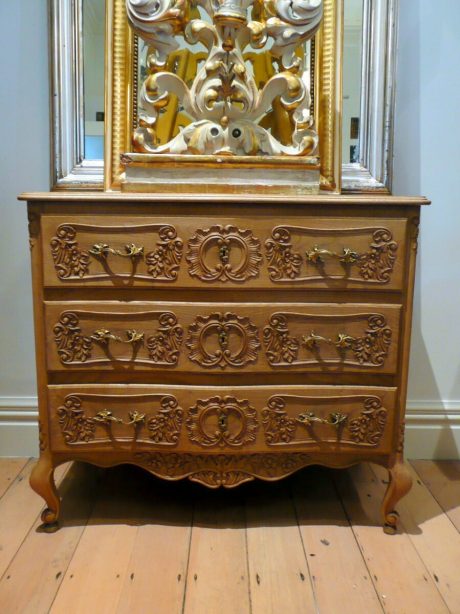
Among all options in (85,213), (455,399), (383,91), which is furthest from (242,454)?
(383,91)

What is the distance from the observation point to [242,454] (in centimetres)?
155

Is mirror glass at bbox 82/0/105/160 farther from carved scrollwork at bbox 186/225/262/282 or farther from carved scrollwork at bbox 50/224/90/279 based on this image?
carved scrollwork at bbox 186/225/262/282

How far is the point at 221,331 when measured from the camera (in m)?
A: 1.47

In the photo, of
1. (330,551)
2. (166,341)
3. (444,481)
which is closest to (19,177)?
(166,341)

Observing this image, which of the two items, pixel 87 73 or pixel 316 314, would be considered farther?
pixel 87 73

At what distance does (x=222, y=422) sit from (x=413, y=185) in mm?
1059

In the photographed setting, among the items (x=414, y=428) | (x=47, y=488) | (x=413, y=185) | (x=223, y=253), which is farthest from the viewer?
(x=414, y=428)

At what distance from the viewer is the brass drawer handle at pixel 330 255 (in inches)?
56.9

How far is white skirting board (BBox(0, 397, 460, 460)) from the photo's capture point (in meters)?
2.04

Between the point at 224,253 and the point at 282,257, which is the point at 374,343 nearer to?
the point at 282,257

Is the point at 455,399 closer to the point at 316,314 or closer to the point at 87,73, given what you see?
the point at 316,314

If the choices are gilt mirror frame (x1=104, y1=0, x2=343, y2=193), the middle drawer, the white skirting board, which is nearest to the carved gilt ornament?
gilt mirror frame (x1=104, y1=0, x2=343, y2=193)

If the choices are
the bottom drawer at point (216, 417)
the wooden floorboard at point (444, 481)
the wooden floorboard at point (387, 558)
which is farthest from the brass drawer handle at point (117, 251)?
the wooden floorboard at point (444, 481)

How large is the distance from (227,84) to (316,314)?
733mm
